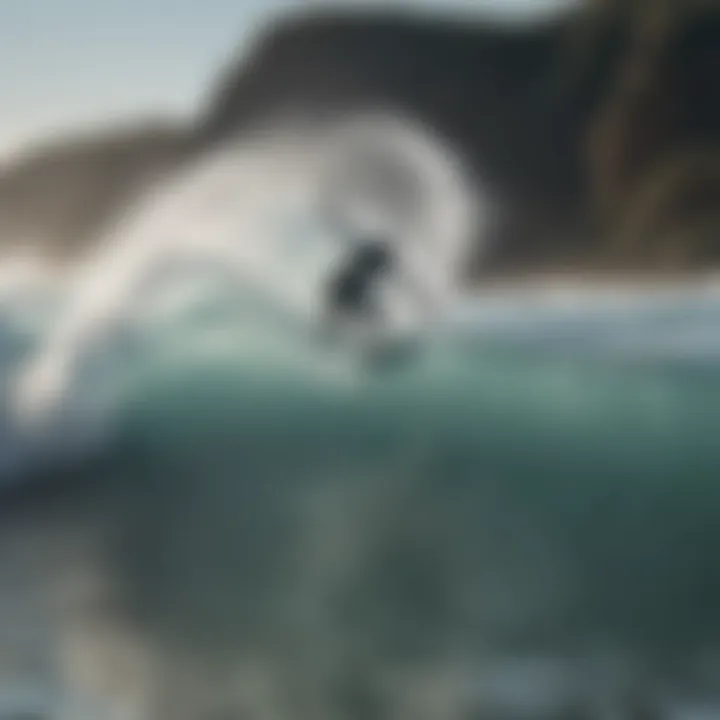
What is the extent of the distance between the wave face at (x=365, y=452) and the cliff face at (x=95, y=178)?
0.10 ft

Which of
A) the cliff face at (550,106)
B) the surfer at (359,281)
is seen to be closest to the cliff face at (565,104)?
the cliff face at (550,106)

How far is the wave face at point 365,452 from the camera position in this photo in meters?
1.10

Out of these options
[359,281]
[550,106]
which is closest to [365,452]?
[359,281]

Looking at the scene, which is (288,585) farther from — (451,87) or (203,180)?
(451,87)

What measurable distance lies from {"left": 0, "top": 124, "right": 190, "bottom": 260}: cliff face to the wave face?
0.03m

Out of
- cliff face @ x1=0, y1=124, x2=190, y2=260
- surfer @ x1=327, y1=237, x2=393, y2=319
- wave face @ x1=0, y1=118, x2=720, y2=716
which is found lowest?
wave face @ x1=0, y1=118, x2=720, y2=716

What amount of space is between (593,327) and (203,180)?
427 mm

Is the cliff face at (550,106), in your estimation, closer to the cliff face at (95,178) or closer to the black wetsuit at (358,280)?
the cliff face at (95,178)

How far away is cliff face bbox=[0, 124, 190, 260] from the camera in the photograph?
1.20m

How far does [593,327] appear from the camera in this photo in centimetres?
115

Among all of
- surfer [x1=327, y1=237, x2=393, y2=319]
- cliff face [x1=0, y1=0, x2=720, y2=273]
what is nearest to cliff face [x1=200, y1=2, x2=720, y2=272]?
cliff face [x1=0, y1=0, x2=720, y2=273]

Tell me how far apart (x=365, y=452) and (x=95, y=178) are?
0.40 metres

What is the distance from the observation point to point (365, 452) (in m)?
1.15

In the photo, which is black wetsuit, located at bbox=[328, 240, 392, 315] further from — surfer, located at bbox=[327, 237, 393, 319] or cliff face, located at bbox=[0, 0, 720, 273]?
cliff face, located at bbox=[0, 0, 720, 273]
